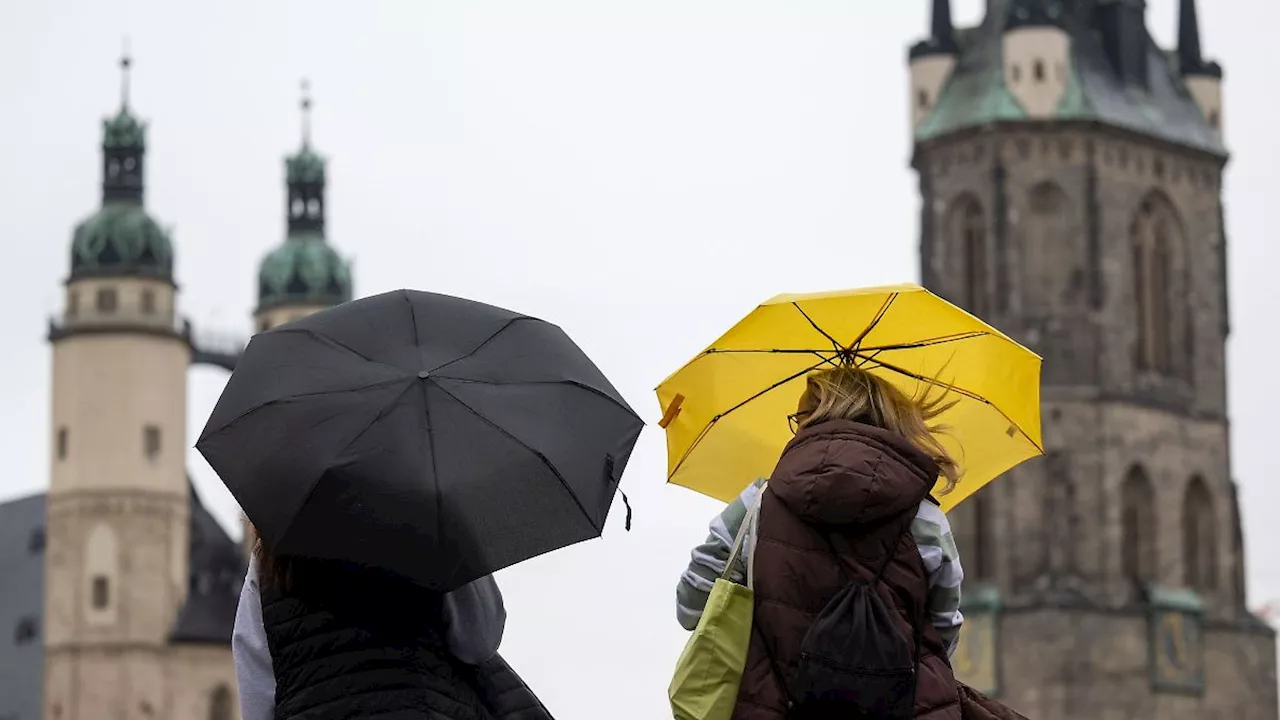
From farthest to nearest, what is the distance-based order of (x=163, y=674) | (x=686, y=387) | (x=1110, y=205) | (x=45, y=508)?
(x=45, y=508), (x=163, y=674), (x=1110, y=205), (x=686, y=387)

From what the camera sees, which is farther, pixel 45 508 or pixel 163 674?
pixel 45 508

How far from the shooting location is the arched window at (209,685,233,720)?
7444cm

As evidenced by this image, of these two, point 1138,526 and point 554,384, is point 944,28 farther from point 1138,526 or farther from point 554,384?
point 554,384

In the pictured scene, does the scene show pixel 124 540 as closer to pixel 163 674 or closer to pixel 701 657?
pixel 163 674

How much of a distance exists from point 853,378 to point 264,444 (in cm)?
130

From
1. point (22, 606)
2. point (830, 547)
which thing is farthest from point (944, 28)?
point (830, 547)

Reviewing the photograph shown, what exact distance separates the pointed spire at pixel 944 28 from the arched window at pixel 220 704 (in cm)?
2810

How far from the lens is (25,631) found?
78.9 m

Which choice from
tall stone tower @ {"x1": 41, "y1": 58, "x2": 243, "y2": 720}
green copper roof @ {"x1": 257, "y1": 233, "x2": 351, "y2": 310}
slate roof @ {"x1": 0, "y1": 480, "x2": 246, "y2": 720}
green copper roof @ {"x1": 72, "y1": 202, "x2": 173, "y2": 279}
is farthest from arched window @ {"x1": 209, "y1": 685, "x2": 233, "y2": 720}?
green copper roof @ {"x1": 257, "y1": 233, "x2": 351, "y2": 310}

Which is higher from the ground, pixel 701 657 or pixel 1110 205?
pixel 1110 205

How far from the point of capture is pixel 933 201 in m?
57.8

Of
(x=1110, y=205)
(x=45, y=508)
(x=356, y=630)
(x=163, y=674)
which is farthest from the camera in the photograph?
(x=45, y=508)

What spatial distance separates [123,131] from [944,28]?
2740 cm

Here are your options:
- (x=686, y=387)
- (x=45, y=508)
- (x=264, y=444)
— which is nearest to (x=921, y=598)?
(x=264, y=444)
